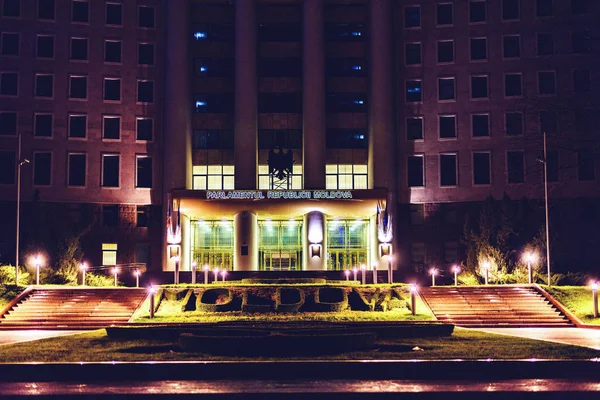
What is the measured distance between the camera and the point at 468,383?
56.0ft

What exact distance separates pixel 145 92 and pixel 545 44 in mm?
34222

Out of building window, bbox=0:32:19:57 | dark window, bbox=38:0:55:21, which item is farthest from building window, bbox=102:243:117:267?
dark window, bbox=38:0:55:21

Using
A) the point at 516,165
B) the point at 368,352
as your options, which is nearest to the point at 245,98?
the point at 516,165

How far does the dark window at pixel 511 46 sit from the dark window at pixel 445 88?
16.2ft

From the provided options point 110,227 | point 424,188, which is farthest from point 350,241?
point 110,227

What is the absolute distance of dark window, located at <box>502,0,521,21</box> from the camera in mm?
63219

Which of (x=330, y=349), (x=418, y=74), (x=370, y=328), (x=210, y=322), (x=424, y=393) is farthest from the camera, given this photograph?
(x=418, y=74)

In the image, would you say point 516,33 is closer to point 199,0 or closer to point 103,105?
point 199,0

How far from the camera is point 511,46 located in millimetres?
63188

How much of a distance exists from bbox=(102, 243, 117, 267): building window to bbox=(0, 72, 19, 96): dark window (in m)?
14.8

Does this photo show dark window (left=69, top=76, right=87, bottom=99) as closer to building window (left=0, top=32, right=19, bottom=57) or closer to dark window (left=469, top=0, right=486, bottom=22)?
building window (left=0, top=32, right=19, bottom=57)

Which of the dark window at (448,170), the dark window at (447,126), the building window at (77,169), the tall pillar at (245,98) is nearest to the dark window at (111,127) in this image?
the building window at (77,169)

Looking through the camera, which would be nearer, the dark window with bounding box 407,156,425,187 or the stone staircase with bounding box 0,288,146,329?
the stone staircase with bounding box 0,288,146,329

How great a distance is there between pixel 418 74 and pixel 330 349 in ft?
155
